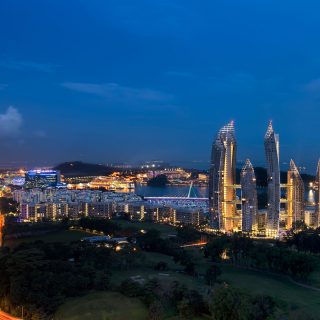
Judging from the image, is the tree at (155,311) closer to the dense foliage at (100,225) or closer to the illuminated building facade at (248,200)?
the dense foliage at (100,225)

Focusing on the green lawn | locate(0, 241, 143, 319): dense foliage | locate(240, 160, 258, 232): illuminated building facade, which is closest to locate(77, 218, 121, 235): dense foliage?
locate(240, 160, 258, 232): illuminated building facade

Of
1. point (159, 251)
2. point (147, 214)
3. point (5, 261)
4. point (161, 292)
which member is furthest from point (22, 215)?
point (161, 292)

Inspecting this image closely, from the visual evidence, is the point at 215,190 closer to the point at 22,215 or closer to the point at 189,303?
the point at 22,215

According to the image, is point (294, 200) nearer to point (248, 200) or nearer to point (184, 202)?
point (248, 200)

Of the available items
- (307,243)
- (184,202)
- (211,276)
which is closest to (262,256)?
(211,276)

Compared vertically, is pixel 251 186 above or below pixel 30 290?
above

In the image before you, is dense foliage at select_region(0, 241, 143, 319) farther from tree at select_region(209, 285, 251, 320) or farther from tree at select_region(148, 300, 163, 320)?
tree at select_region(209, 285, 251, 320)
